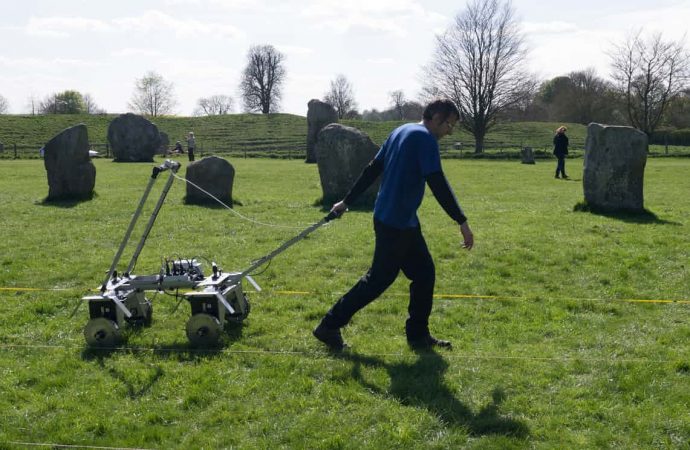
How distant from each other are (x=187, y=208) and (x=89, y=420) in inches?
441

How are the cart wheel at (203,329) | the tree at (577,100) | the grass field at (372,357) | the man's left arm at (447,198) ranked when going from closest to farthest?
1. the grass field at (372,357)
2. the man's left arm at (447,198)
3. the cart wheel at (203,329)
4. the tree at (577,100)

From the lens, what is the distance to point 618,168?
570 inches

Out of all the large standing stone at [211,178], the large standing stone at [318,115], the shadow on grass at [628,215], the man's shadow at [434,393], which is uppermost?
the large standing stone at [318,115]

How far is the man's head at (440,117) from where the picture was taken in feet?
19.5

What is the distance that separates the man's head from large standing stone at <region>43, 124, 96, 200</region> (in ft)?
43.7

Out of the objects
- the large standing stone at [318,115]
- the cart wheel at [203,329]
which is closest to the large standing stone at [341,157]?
the cart wheel at [203,329]

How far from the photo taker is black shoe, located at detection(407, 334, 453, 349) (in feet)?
20.7

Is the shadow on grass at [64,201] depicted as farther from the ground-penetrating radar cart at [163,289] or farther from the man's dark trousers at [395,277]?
the man's dark trousers at [395,277]

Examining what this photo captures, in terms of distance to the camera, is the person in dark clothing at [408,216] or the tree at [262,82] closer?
the person in dark clothing at [408,216]

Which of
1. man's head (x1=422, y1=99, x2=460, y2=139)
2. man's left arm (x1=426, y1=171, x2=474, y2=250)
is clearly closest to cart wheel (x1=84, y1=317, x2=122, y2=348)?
man's left arm (x1=426, y1=171, x2=474, y2=250)

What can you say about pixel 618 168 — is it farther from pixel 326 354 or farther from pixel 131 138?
pixel 131 138

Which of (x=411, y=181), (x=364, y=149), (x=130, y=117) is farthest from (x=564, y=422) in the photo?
(x=130, y=117)

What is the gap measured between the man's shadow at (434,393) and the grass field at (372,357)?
17mm

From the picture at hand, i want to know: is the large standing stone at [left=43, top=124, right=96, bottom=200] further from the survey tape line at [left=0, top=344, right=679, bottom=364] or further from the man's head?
the man's head
